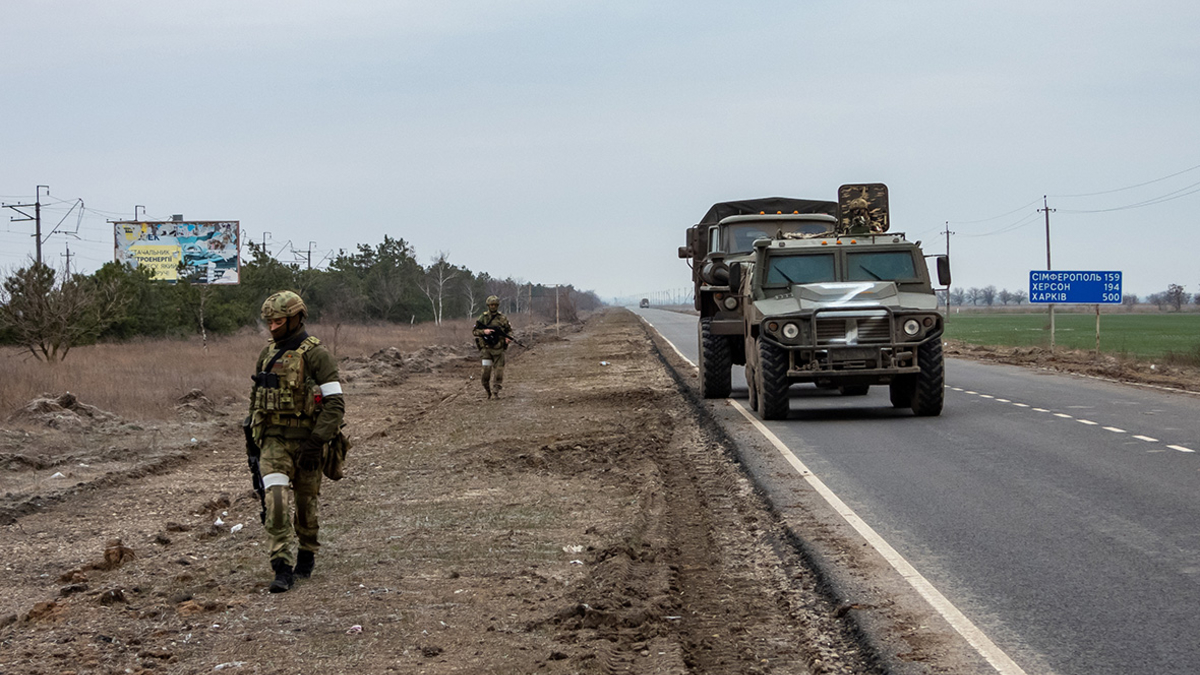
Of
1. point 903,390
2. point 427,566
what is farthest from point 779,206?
point 427,566

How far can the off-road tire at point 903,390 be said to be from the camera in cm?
1556

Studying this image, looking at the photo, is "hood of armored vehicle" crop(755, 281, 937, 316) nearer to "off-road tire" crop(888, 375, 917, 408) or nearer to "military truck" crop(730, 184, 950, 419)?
"military truck" crop(730, 184, 950, 419)

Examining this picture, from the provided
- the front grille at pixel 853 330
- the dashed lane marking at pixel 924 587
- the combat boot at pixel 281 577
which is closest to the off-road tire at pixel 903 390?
the front grille at pixel 853 330

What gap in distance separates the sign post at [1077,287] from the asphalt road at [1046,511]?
14.1 metres

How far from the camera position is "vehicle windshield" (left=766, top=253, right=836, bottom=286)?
16.2 meters

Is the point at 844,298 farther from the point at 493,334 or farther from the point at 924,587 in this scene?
the point at 924,587

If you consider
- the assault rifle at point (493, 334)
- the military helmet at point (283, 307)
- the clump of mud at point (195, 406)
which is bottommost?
the clump of mud at point (195, 406)

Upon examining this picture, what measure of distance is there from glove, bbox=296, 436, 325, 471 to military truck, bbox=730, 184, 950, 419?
8.89m

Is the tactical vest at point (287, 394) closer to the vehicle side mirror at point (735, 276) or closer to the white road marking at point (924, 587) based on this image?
the white road marking at point (924, 587)

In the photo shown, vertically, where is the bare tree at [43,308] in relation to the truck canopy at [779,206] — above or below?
below

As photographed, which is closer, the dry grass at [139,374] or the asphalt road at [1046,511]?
the asphalt road at [1046,511]

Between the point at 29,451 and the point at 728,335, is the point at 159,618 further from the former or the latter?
the point at 728,335

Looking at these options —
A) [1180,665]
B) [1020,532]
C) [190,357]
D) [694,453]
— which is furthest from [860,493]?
[190,357]

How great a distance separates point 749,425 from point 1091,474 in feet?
17.4
